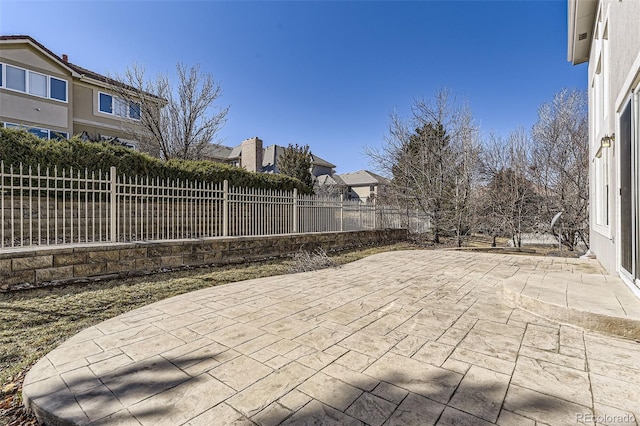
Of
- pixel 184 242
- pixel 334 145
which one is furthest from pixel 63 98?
pixel 334 145

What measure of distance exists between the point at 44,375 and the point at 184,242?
15.0 ft

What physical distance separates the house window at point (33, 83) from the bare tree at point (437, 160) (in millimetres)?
16356

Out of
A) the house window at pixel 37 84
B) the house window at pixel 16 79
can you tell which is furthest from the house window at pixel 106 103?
the house window at pixel 16 79

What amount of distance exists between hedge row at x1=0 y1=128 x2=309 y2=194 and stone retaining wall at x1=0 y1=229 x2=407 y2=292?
2.10m

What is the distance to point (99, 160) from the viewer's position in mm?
7414

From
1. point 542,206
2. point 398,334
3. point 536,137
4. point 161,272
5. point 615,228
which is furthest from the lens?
point 536,137

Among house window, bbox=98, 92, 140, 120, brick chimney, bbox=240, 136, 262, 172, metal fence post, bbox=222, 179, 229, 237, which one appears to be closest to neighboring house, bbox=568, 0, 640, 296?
metal fence post, bbox=222, 179, 229, 237

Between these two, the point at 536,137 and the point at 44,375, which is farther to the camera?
the point at 536,137

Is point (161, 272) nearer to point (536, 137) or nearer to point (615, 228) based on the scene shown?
point (615, 228)

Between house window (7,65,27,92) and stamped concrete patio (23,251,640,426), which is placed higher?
house window (7,65,27,92)

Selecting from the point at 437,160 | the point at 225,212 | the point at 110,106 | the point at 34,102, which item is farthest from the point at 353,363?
the point at 110,106

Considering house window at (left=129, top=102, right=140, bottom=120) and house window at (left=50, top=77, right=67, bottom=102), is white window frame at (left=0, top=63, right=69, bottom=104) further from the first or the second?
house window at (left=129, top=102, right=140, bottom=120)

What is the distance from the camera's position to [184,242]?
6594mm

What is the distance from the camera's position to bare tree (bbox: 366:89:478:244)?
45.5 ft
